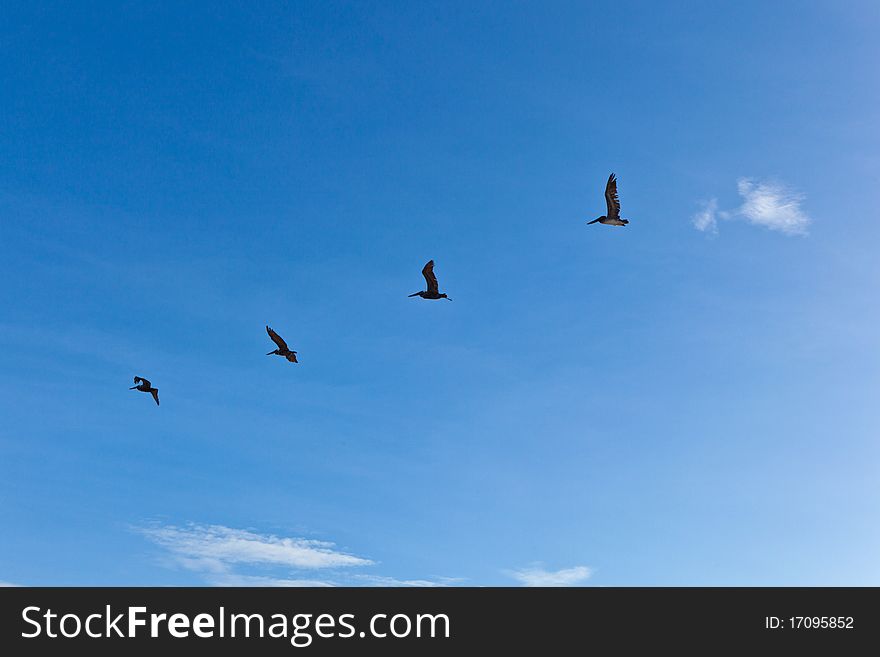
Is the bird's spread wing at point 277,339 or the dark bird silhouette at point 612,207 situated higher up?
the dark bird silhouette at point 612,207

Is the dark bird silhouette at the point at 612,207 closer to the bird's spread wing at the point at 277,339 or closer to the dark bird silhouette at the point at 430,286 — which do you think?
the dark bird silhouette at the point at 430,286

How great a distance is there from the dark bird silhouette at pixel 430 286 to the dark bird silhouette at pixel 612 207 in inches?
465

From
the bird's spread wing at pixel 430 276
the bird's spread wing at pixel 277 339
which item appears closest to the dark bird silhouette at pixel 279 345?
the bird's spread wing at pixel 277 339

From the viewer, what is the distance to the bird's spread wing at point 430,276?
65.0m

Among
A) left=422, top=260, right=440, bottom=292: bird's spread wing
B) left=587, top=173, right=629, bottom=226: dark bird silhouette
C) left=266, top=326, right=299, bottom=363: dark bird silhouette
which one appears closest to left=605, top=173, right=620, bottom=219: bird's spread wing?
left=587, top=173, right=629, bottom=226: dark bird silhouette

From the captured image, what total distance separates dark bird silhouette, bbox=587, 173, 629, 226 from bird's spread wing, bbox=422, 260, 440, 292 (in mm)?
11775

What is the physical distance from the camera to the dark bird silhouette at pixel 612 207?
2501 inches

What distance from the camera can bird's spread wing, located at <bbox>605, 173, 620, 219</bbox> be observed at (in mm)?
63438

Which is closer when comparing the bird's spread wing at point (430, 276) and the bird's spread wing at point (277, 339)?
the bird's spread wing at point (430, 276)

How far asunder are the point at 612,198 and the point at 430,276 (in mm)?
13737
